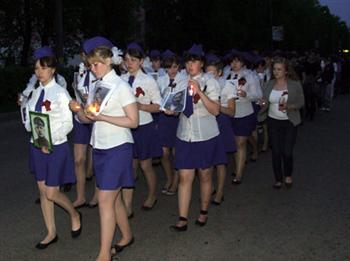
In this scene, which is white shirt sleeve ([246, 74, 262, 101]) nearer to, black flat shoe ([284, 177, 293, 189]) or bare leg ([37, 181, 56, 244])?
black flat shoe ([284, 177, 293, 189])

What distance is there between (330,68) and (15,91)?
10.2 metres

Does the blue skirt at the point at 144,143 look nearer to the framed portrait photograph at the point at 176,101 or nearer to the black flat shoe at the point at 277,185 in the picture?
the framed portrait photograph at the point at 176,101

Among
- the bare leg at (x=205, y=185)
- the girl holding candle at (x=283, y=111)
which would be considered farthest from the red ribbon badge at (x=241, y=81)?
the bare leg at (x=205, y=185)

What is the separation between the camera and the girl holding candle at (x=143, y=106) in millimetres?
6168

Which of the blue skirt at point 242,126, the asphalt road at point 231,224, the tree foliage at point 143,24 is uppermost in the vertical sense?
the tree foliage at point 143,24

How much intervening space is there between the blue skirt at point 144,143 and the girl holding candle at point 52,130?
4.08 ft

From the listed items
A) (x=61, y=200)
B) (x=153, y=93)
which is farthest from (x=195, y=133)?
(x=61, y=200)

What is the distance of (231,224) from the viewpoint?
235 inches

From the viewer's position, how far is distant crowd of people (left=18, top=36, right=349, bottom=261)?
454 cm

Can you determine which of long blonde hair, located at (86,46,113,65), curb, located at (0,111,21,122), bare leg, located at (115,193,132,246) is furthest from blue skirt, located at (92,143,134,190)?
curb, located at (0,111,21,122)

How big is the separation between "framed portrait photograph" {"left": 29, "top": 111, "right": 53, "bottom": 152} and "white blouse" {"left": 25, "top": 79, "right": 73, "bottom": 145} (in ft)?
0.33

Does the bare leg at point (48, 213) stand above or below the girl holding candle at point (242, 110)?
below

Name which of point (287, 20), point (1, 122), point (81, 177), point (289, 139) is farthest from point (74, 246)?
point (287, 20)

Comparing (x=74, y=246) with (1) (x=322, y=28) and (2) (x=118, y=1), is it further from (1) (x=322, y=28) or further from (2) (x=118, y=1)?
(1) (x=322, y=28)
